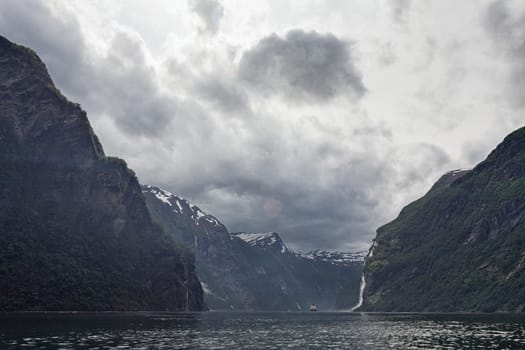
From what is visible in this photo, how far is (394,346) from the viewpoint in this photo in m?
80.3

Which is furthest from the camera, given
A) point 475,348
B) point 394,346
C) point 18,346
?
point 394,346

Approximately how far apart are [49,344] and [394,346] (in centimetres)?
5475

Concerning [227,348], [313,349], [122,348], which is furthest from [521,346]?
[122,348]

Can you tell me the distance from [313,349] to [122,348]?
2881cm

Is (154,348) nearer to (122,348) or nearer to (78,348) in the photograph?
(122,348)

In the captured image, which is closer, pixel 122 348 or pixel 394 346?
pixel 122 348

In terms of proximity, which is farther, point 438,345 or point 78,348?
point 438,345

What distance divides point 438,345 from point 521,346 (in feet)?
40.5

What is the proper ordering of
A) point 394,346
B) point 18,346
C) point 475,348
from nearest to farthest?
point 18,346, point 475,348, point 394,346

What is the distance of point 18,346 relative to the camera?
6931 centimetres

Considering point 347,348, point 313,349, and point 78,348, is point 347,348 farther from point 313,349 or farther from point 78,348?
point 78,348

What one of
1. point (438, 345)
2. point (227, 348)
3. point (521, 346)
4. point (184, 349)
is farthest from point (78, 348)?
point (521, 346)

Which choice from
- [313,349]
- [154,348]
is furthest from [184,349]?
[313,349]

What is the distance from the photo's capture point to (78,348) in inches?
2768
